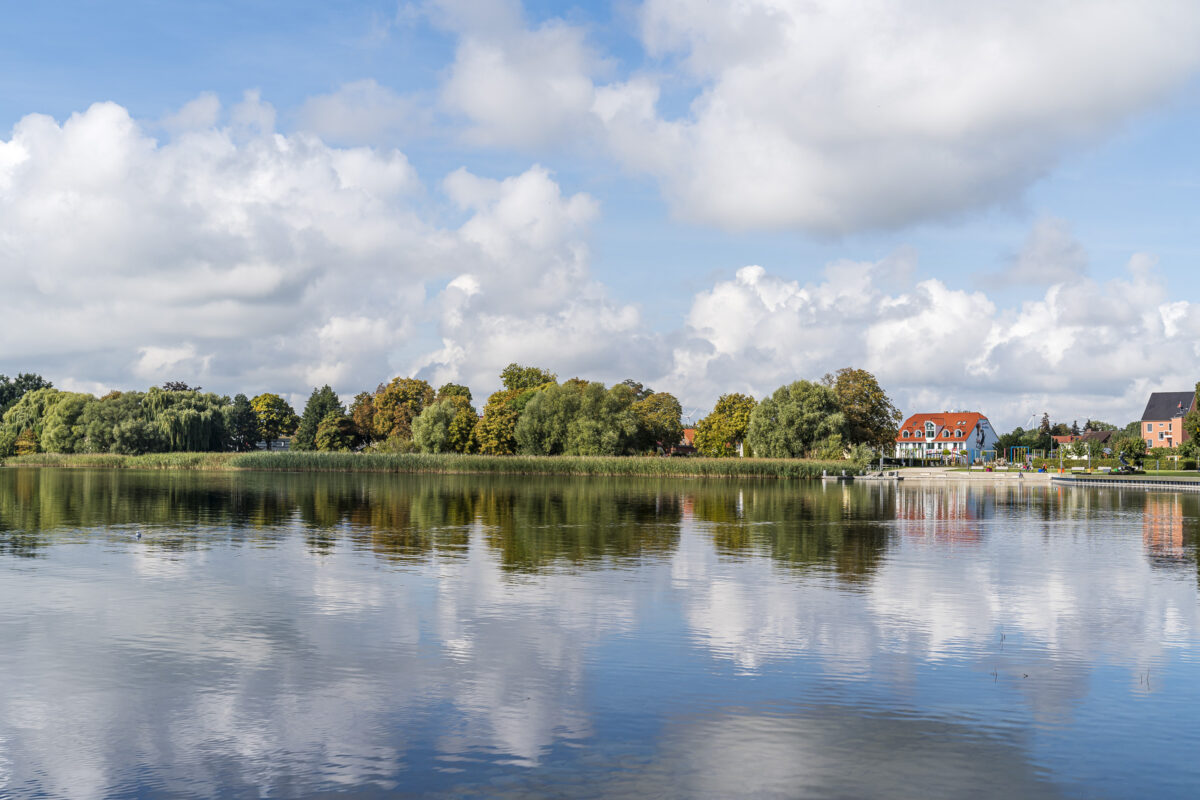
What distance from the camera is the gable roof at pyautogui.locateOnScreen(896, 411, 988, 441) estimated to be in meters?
152

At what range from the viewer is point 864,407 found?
99500mm

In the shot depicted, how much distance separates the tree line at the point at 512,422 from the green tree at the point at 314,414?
0.17m

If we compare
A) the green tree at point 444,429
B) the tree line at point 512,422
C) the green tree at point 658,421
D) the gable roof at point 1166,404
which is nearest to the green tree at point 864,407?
the tree line at point 512,422

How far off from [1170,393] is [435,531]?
5622 inches

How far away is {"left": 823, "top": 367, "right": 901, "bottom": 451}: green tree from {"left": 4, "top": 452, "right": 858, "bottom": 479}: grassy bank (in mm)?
14084

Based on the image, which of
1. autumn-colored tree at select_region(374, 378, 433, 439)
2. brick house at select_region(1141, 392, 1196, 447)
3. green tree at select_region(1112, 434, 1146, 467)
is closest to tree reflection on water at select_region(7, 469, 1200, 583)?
green tree at select_region(1112, 434, 1146, 467)

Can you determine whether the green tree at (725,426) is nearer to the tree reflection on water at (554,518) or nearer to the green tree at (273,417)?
the tree reflection on water at (554,518)

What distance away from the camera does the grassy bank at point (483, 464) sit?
85250 mm

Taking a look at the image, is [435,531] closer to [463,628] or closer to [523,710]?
[463,628]

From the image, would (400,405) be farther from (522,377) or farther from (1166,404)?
A: (1166,404)

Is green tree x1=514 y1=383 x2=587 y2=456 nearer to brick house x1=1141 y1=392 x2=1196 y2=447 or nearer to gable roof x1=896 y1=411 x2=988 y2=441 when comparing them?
gable roof x1=896 y1=411 x2=988 y2=441

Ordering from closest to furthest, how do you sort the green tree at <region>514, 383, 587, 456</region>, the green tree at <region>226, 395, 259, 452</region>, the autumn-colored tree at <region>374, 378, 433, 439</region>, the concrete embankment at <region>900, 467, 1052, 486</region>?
the concrete embankment at <region>900, 467, 1052, 486</region> < the green tree at <region>514, 383, 587, 456</region> < the autumn-colored tree at <region>374, 378, 433, 439</region> < the green tree at <region>226, 395, 259, 452</region>

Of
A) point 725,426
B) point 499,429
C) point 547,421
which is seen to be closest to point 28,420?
point 499,429

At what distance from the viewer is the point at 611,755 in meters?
9.40
